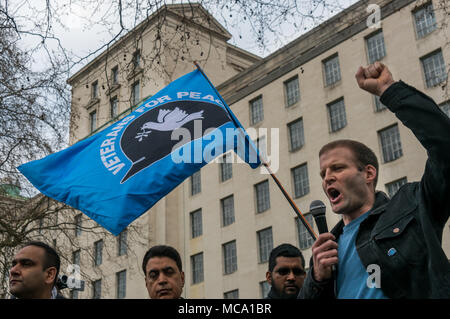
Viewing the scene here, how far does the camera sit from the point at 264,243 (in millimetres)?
30969

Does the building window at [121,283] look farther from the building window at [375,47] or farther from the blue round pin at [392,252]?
the blue round pin at [392,252]

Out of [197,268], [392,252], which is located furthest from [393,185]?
[392,252]

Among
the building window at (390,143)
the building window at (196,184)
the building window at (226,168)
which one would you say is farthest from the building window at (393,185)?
the building window at (196,184)

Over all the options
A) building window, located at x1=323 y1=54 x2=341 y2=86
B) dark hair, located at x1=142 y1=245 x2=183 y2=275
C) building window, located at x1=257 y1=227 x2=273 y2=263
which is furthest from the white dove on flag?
building window, located at x1=257 y1=227 x2=273 y2=263

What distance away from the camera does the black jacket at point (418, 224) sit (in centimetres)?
245

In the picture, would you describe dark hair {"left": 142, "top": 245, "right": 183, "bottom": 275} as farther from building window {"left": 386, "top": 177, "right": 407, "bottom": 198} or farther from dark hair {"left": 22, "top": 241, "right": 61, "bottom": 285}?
building window {"left": 386, "top": 177, "right": 407, "bottom": 198}

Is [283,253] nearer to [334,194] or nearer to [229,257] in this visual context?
[334,194]

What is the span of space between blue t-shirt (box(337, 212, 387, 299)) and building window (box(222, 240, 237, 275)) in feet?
97.3

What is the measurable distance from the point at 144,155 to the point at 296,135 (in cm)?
2608

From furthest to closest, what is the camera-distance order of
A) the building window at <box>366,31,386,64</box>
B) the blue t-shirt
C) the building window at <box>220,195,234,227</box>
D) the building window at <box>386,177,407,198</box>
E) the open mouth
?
the building window at <box>220,195,234,227</box>, the building window at <box>366,31,386,64</box>, the building window at <box>386,177,407,198</box>, the open mouth, the blue t-shirt

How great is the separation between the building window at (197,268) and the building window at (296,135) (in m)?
9.11

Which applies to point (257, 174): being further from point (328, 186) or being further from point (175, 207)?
point (328, 186)

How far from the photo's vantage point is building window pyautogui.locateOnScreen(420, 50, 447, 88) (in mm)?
24875
